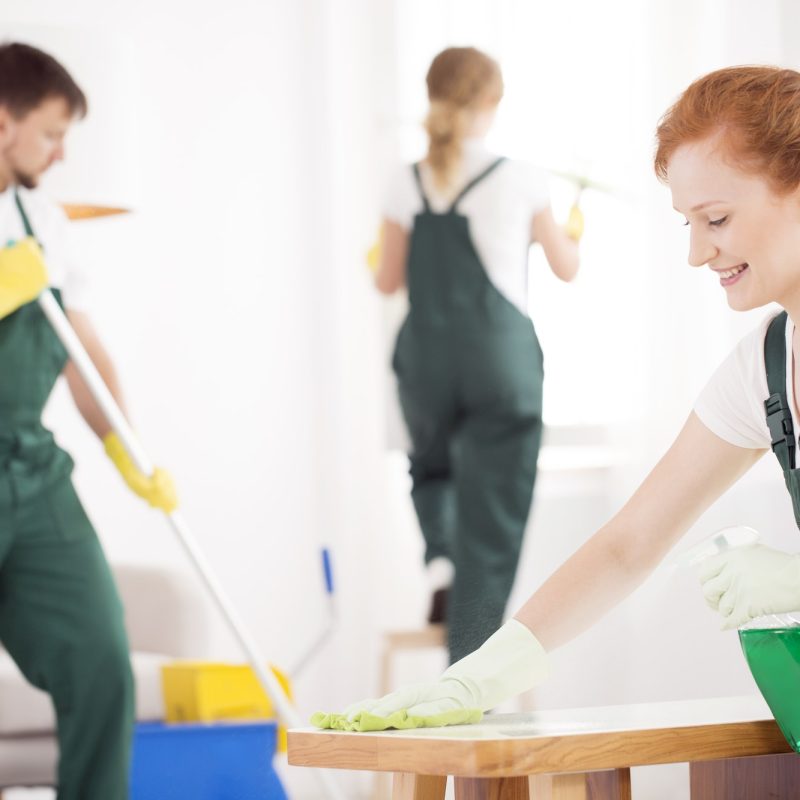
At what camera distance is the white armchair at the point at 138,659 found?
2.35 meters

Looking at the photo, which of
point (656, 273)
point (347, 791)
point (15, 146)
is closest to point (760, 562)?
point (656, 273)

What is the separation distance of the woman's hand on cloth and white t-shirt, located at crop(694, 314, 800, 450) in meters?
0.15

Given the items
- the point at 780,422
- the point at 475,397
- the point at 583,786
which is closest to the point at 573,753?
the point at 583,786

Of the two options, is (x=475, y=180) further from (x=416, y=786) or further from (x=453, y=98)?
(x=416, y=786)

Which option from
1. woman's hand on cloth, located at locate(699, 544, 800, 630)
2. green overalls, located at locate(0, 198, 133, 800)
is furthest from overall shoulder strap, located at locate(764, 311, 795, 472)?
green overalls, located at locate(0, 198, 133, 800)

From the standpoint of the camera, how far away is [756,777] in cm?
100

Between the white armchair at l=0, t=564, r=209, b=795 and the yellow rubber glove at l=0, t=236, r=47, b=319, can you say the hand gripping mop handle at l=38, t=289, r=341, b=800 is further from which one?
the white armchair at l=0, t=564, r=209, b=795

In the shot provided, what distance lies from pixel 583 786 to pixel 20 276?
4.92 ft

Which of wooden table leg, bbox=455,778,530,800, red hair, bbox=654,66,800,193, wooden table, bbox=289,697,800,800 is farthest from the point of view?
red hair, bbox=654,66,800,193

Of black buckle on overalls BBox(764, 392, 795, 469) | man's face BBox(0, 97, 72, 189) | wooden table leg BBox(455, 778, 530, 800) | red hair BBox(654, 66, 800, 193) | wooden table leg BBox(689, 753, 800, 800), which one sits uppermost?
man's face BBox(0, 97, 72, 189)

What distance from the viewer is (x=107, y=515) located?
303cm

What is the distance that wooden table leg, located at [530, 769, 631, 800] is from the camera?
2.80ft

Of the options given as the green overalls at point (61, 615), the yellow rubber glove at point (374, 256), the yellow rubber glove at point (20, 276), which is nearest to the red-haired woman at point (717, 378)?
the green overalls at point (61, 615)

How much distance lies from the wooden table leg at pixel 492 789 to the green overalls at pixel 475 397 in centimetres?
148
